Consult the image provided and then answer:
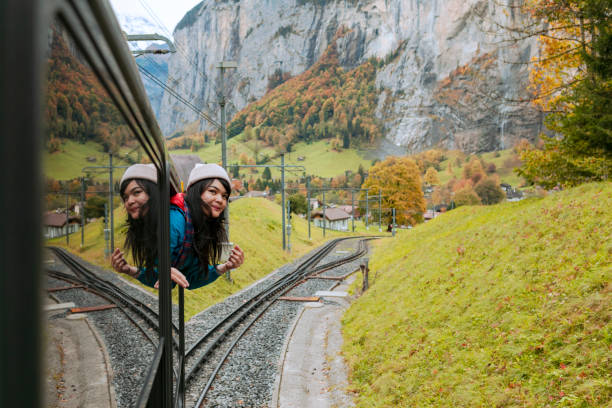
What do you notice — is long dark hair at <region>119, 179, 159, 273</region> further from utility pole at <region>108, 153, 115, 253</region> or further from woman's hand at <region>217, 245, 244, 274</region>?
woman's hand at <region>217, 245, 244, 274</region>

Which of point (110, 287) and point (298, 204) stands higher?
point (110, 287)

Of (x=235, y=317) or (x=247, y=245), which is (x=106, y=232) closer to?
(x=235, y=317)

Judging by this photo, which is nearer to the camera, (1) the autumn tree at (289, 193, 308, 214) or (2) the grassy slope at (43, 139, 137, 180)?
(2) the grassy slope at (43, 139, 137, 180)

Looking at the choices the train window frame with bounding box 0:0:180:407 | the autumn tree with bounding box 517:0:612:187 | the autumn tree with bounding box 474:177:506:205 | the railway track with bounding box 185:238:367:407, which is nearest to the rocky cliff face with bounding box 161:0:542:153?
the autumn tree with bounding box 474:177:506:205

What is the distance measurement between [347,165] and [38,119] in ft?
452

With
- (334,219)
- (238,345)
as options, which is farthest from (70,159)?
(334,219)

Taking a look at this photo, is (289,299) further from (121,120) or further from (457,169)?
(457,169)

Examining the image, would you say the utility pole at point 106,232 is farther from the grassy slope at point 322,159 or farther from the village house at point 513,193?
the grassy slope at point 322,159

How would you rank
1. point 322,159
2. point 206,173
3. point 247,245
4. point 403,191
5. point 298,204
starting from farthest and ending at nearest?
1. point 322,159
2. point 298,204
3. point 403,191
4. point 247,245
5. point 206,173

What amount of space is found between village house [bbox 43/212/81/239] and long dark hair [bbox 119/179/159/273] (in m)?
0.48

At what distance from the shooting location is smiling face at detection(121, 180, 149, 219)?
143 cm

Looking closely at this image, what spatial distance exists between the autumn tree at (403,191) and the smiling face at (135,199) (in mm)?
51393

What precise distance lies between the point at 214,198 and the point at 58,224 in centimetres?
215

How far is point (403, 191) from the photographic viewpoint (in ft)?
172
